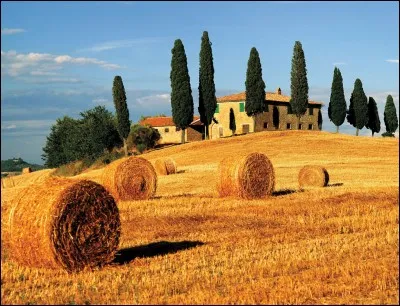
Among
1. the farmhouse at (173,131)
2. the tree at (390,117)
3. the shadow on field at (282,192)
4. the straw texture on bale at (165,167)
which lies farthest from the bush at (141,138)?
the shadow on field at (282,192)

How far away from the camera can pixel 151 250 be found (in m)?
14.2

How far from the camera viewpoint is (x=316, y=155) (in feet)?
187

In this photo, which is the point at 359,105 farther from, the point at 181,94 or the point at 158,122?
the point at 158,122

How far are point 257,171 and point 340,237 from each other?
10.2 metres

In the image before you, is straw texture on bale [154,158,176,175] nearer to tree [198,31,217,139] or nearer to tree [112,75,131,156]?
A: tree [198,31,217,139]

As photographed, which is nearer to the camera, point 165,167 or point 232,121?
point 165,167

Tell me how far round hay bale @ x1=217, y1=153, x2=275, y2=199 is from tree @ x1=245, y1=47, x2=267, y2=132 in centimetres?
4617

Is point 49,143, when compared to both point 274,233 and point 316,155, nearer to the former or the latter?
point 316,155

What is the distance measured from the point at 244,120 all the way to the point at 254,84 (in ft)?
37.5

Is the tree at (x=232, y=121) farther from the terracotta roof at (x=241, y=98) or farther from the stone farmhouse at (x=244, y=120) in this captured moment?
the terracotta roof at (x=241, y=98)

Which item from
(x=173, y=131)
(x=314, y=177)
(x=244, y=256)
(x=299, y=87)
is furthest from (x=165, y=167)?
→ (x=173, y=131)

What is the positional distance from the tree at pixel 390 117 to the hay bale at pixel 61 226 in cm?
8937

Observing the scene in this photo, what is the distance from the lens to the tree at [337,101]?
80.5m

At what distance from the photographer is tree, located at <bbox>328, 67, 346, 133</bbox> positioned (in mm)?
80500
